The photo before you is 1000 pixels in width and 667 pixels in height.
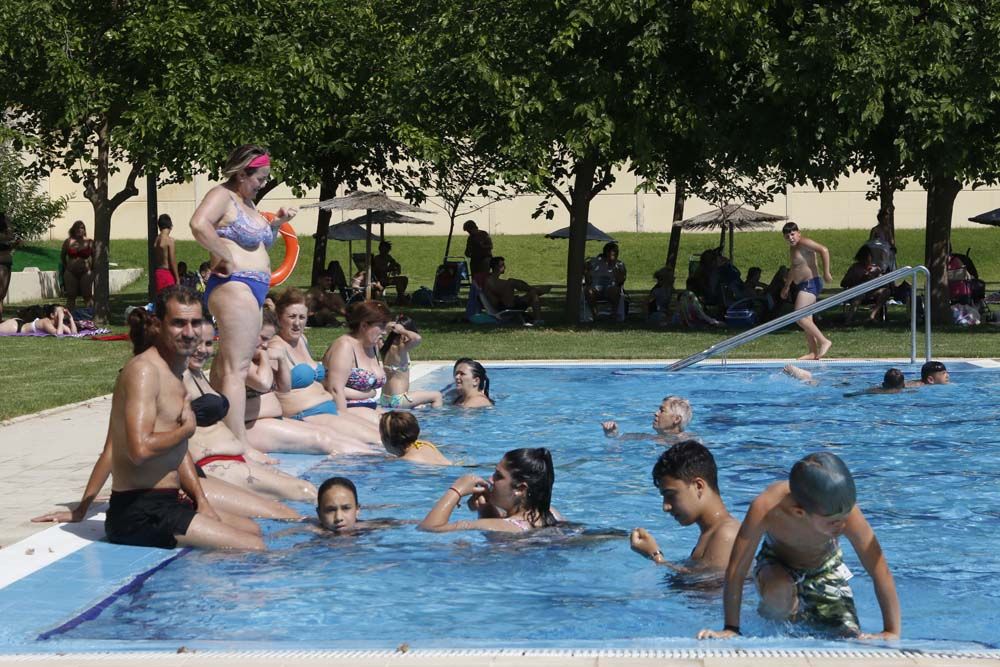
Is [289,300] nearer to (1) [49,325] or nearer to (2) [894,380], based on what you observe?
(2) [894,380]

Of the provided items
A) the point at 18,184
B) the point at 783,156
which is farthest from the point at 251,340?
the point at 18,184

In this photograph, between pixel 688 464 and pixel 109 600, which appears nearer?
pixel 109 600

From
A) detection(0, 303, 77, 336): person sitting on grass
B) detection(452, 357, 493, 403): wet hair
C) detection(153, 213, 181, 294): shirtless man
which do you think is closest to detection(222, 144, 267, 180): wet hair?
detection(452, 357, 493, 403): wet hair

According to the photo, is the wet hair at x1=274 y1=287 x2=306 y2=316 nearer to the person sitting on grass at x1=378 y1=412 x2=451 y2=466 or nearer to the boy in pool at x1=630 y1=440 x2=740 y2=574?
the person sitting on grass at x1=378 y1=412 x2=451 y2=466

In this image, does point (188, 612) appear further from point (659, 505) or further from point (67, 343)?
point (67, 343)

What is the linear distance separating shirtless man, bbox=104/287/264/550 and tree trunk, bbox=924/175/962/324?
661 inches

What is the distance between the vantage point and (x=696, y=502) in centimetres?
567

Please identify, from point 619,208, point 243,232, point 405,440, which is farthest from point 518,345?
point 619,208

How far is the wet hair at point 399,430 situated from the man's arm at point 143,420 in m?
3.02

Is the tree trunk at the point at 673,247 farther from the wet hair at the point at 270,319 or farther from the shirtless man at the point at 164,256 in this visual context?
the wet hair at the point at 270,319

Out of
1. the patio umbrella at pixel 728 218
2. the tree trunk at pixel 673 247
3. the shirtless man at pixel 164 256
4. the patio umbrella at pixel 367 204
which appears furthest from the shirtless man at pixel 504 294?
the patio umbrella at pixel 728 218

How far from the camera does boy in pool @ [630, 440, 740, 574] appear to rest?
5.59 m

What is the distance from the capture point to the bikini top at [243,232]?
7.96m

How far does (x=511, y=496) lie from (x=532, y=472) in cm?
16
